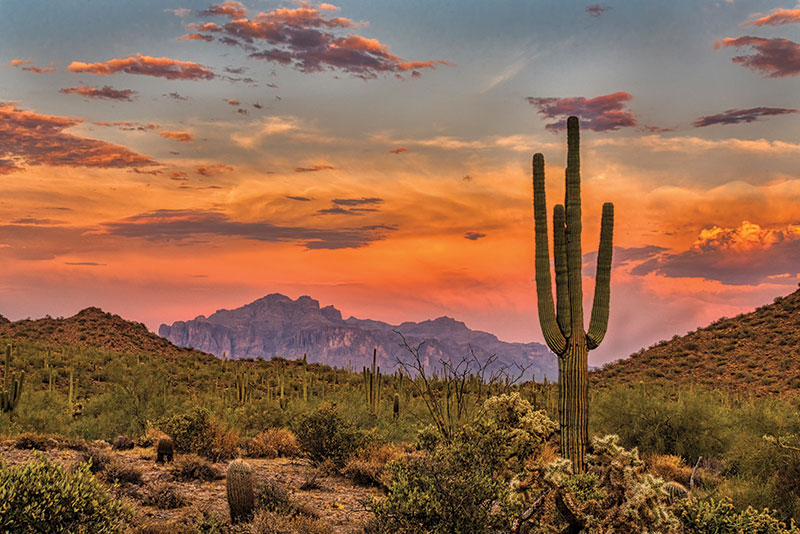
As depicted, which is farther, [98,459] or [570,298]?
[98,459]

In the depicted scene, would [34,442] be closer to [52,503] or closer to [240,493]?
[240,493]

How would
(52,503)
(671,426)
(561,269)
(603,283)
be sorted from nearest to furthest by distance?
(52,503), (561,269), (603,283), (671,426)

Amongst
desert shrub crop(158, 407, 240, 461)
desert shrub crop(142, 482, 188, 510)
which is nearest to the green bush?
desert shrub crop(158, 407, 240, 461)

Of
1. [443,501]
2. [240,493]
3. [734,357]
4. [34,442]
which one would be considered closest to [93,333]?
[34,442]

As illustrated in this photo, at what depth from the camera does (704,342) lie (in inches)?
1843

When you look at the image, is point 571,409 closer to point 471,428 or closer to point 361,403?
point 471,428

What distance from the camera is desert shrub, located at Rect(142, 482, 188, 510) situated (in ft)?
35.6

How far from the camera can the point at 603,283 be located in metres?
11.8

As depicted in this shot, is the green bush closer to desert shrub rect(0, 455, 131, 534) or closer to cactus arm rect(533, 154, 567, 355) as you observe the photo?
desert shrub rect(0, 455, 131, 534)


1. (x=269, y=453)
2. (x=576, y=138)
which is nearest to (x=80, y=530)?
(x=269, y=453)

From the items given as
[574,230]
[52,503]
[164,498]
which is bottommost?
[164,498]

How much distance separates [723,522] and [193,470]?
1031cm

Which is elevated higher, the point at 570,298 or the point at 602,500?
the point at 570,298

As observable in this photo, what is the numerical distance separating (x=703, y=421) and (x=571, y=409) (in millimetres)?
8533
